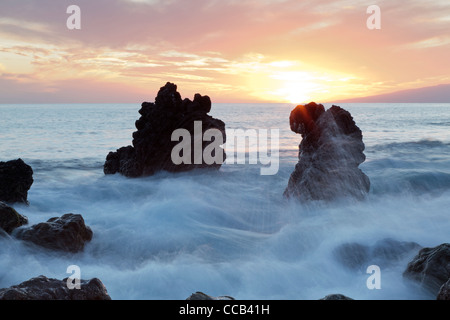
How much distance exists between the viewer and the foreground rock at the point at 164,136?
19.0 meters

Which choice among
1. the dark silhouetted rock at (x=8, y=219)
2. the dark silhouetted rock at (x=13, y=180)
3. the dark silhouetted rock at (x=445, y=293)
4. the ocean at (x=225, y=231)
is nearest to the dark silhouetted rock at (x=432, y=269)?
the ocean at (x=225, y=231)

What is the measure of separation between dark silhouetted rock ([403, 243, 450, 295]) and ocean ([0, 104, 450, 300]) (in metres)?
0.23

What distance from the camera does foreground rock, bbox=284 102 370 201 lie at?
43.5ft

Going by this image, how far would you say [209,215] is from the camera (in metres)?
13.4

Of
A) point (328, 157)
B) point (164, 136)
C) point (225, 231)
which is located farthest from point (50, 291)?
point (164, 136)

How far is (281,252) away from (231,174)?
400 inches

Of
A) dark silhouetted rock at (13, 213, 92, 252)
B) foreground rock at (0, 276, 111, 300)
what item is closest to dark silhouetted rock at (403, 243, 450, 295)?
foreground rock at (0, 276, 111, 300)

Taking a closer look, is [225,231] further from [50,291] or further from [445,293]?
[50,291]

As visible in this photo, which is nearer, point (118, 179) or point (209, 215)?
point (209, 215)

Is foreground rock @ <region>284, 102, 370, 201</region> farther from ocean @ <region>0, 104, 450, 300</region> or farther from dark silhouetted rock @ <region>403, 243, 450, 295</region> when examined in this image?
dark silhouetted rock @ <region>403, 243, 450, 295</region>

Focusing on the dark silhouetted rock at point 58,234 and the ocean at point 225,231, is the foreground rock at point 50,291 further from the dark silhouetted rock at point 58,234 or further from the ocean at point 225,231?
the dark silhouetted rock at point 58,234

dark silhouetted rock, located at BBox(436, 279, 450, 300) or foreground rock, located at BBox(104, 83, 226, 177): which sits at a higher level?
foreground rock, located at BBox(104, 83, 226, 177)
